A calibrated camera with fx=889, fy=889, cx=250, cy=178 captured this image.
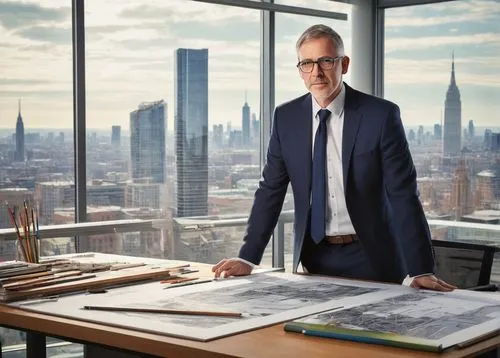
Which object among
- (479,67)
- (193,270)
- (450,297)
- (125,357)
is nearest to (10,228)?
(193,270)

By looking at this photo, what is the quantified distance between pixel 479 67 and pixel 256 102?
1.68 metres

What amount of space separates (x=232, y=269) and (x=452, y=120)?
12.6ft

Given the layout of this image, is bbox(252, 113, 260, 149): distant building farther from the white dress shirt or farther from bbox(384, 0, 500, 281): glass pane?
the white dress shirt

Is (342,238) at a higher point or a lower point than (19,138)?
lower

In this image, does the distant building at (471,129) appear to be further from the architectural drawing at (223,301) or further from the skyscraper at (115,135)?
the architectural drawing at (223,301)

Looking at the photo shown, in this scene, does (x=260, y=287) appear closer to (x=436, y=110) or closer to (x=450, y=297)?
(x=450, y=297)

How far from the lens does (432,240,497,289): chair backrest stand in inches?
163

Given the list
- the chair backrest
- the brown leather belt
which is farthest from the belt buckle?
the chair backrest

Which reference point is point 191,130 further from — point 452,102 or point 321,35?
point 321,35

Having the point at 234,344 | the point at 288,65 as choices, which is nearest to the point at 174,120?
the point at 288,65

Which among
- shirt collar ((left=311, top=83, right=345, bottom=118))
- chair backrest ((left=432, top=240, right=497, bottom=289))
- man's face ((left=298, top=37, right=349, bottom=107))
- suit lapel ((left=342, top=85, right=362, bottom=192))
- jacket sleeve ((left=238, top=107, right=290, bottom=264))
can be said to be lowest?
chair backrest ((left=432, top=240, right=497, bottom=289))

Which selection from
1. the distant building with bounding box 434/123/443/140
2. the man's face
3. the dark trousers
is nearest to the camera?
the man's face

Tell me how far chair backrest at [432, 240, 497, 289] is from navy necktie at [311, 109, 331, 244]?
1.07 meters

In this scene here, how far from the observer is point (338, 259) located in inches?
136
